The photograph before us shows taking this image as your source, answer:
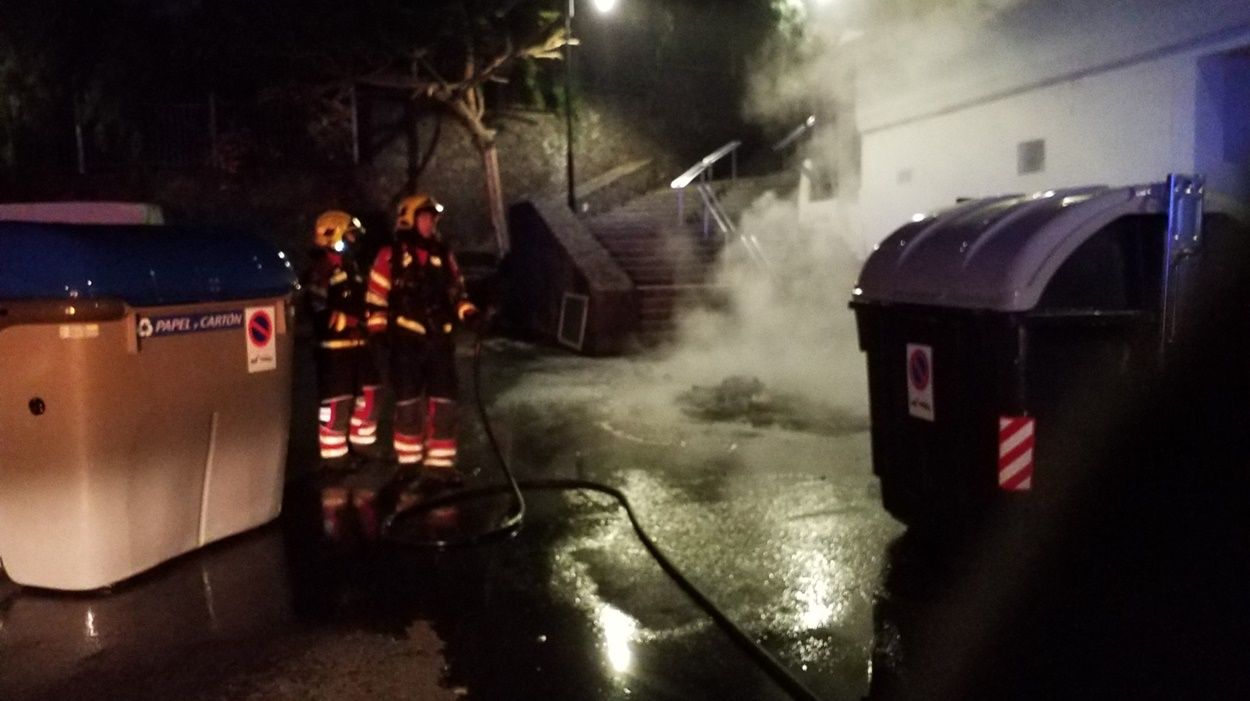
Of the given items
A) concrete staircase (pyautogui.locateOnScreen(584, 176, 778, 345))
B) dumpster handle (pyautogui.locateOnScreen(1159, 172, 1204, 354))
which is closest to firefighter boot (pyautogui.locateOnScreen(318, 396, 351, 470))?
dumpster handle (pyautogui.locateOnScreen(1159, 172, 1204, 354))

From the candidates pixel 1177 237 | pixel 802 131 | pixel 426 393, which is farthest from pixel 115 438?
pixel 802 131

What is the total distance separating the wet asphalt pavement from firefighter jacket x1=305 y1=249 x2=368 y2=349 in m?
1.42

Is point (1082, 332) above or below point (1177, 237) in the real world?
below

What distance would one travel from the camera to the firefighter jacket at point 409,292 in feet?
21.3

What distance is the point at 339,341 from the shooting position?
22.7 ft

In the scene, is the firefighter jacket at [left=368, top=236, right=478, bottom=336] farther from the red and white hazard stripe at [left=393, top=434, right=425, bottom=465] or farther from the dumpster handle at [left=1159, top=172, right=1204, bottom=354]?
the dumpster handle at [left=1159, top=172, right=1204, bottom=354]

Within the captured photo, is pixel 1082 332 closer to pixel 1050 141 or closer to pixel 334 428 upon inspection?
pixel 334 428

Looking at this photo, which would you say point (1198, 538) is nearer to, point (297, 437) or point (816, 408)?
point (816, 408)

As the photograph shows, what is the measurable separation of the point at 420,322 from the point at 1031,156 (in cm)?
613

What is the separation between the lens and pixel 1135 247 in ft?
14.1

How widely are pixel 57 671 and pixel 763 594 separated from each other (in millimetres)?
2789

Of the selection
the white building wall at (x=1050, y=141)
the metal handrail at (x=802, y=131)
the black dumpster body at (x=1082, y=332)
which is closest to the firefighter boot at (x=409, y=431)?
the black dumpster body at (x=1082, y=332)

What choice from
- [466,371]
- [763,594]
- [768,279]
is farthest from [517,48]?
[763,594]

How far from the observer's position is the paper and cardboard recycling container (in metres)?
4.33
